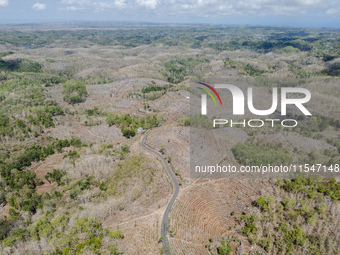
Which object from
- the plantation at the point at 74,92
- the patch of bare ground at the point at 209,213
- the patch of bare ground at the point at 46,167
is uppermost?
the plantation at the point at 74,92

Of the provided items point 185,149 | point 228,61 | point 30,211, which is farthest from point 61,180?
point 228,61

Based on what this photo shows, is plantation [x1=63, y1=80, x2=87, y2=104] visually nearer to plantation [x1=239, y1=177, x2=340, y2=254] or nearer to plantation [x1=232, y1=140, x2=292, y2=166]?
plantation [x1=232, y1=140, x2=292, y2=166]

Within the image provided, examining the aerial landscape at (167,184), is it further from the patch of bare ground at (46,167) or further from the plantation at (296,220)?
the patch of bare ground at (46,167)

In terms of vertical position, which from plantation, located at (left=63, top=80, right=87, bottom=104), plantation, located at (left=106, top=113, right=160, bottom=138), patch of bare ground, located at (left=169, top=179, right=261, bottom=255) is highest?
plantation, located at (left=63, top=80, right=87, bottom=104)

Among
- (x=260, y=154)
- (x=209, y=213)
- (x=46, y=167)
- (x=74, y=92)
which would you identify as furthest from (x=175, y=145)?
(x=74, y=92)

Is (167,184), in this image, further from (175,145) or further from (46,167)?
(46,167)

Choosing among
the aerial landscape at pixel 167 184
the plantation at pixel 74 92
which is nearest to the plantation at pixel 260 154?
the aerial landscape at pixel 167 184

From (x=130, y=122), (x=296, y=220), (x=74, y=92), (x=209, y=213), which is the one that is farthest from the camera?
(x=74, y=92)

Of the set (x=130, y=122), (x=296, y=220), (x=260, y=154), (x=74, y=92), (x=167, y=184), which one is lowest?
(x=296, y=220)

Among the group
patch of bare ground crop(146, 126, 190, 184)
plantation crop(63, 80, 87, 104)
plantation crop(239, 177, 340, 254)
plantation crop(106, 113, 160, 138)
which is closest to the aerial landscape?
plantation crop(239, 177, 340, 254)
